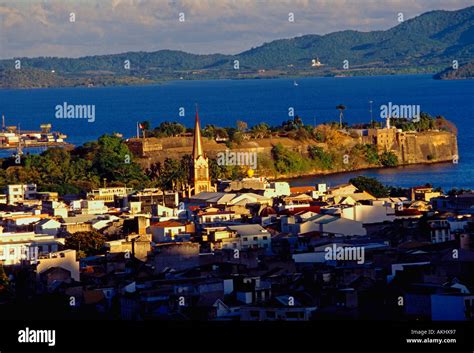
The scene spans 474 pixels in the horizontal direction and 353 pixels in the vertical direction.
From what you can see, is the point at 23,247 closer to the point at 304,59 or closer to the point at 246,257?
the point at 246,257

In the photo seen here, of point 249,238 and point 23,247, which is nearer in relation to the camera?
point 23,247

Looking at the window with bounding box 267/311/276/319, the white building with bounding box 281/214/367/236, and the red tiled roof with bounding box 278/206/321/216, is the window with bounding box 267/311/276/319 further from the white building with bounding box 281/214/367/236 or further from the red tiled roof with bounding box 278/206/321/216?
the red tiled roof with bounding box 278/206/321/216

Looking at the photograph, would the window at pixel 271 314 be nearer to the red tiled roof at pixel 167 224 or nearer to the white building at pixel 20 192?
the red tiled roof at pixel 167 224

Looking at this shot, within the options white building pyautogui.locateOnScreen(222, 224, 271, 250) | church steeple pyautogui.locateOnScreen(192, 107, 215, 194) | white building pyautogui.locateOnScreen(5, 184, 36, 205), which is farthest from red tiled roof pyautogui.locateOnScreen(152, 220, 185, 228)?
church steeple pyautogui.locateOnScreen(192, 107, 215, 194)

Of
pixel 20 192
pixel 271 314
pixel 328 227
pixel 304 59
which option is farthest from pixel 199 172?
pixel 304 59

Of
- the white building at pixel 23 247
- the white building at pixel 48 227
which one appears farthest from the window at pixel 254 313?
the white building at pixel 48 227

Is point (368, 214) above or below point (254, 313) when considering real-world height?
above
